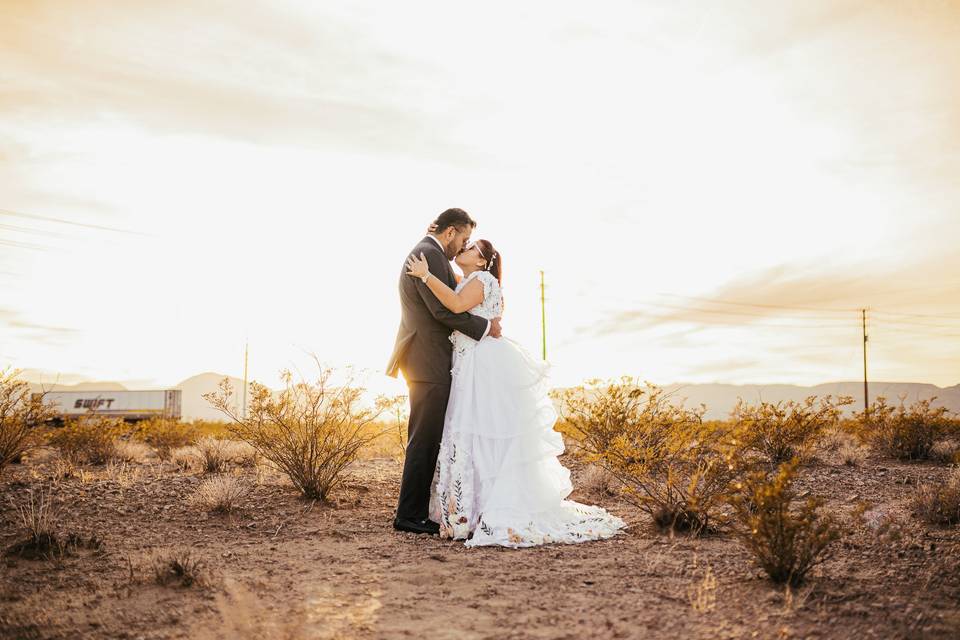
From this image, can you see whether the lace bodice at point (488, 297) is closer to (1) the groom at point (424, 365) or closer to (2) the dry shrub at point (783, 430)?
(1) the groom at point (424, 365)

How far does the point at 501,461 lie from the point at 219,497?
110 inches

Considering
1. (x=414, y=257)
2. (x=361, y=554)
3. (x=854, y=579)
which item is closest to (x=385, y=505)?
(x=361, y=554)

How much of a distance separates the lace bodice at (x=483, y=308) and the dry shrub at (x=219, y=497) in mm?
2518

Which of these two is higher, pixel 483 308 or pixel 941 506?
pixel 483 308

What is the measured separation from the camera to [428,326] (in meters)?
5.81

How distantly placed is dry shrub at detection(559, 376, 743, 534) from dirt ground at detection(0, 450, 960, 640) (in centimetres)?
28

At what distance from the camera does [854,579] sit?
3910 millimetres

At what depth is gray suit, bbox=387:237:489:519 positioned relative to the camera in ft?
18.8

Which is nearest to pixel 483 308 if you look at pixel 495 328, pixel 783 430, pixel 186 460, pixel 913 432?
pixel 495 328

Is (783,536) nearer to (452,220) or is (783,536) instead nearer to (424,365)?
(424,365)

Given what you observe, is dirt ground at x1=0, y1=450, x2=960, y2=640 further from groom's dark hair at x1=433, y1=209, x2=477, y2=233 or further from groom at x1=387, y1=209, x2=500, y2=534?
groom's dark hair at x1=433, y1=209, x2=477, y2=233

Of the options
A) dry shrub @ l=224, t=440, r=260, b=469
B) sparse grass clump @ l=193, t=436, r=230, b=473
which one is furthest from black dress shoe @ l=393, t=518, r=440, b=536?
dry shrub @ l=224, t=440, r=260, b=469

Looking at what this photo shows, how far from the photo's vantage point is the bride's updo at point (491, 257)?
604 centimetres

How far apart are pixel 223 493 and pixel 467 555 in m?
2.79
